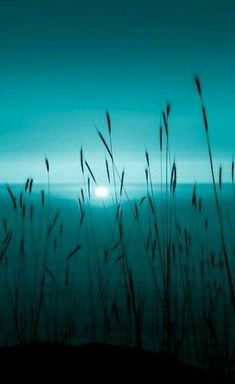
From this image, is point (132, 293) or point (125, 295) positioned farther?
point (125, 295)

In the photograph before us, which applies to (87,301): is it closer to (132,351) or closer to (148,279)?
(148,279)

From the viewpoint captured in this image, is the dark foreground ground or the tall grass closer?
the dark foreground ground

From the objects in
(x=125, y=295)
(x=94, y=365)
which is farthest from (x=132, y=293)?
(x=125, y=295)

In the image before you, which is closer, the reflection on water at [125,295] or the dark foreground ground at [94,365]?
the dark foreground ground at [94,365]

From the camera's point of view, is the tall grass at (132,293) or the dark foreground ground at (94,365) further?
the tall grass at (132,293)

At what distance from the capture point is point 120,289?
21.7 ft

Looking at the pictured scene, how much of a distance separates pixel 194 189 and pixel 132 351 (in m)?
1.68

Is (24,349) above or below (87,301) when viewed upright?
above

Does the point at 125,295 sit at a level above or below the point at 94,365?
below

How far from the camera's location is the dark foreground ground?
1.51 m

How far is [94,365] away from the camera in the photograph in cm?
157

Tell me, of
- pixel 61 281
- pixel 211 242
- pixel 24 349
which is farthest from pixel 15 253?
pixel 24 349

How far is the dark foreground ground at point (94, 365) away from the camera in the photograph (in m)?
1.51

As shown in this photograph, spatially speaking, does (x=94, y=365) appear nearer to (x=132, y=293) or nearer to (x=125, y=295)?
(x=132, y=293)
